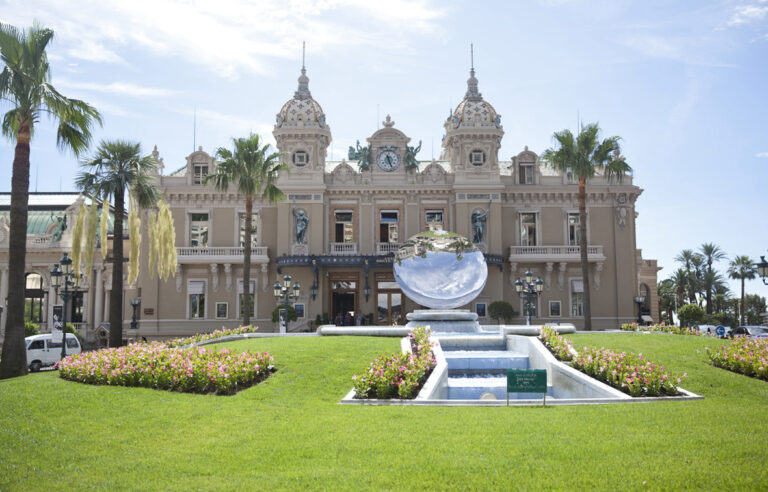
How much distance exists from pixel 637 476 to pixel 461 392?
30.0 ft

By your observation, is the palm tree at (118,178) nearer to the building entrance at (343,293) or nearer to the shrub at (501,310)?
the building entrance at (343,293)

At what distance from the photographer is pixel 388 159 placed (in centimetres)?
4334

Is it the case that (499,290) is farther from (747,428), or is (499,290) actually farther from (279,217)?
(747,428)

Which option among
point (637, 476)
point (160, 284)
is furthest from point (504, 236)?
point (637, 476)

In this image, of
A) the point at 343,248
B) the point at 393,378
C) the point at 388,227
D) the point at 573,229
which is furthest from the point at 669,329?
the point at 343,248

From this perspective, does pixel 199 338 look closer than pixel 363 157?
Yes

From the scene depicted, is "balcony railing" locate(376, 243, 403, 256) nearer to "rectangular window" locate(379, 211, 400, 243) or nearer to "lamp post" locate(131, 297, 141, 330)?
"rectangular window" locate(379, 211, 400, 243)

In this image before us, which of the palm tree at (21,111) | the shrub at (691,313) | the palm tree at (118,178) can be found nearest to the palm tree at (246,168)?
the palm tree at (118,178)

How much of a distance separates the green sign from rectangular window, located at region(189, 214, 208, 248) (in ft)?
110

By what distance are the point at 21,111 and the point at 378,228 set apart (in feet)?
86.8

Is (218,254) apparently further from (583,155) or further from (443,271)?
(583,155)

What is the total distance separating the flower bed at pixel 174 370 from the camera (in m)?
14.8

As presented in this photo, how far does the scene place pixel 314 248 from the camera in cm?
Result: 4150

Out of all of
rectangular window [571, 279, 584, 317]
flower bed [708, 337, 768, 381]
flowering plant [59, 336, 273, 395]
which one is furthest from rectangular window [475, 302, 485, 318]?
flowering plant [59, 336, 273, 395]
